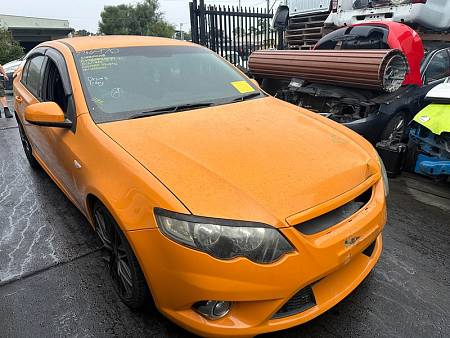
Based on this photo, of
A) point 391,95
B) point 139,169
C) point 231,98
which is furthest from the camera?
point 391,95

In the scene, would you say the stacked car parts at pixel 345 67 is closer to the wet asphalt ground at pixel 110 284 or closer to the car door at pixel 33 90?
the wet asphalt ground at pixel 110 284

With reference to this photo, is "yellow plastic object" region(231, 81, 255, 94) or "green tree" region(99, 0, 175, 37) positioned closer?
"yellow plastic object" region(231, 81, 255, 94)

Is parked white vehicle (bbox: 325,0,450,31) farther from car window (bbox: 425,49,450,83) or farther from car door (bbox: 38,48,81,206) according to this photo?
car door (bbox: 38,48,81,206)

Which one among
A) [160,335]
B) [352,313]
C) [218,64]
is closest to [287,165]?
[352,313]

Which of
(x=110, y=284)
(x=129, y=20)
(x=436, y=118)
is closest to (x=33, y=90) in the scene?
(x=110, y=284)

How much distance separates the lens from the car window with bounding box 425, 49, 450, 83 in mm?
5242

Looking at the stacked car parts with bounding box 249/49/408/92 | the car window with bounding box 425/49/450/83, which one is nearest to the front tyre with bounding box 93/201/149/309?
the stacked car parts with bounding box 249/49/408/92

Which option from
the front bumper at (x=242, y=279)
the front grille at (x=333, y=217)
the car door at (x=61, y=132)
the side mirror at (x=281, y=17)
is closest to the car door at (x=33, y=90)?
the car door at (x=61, y=132)

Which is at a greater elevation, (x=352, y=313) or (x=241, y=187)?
(x=241, y=187)

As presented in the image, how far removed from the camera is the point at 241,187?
5.88ft

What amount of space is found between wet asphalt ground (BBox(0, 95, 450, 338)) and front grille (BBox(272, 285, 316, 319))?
1.04 feet

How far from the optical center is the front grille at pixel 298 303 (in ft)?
5.75

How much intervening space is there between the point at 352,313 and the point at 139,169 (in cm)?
153

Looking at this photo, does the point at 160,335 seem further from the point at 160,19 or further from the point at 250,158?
the point at 160,19
